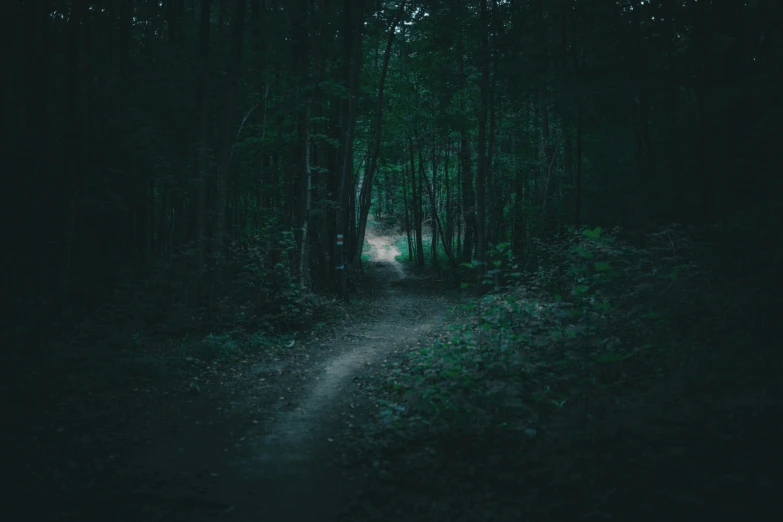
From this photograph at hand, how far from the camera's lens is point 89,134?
34.9 feet

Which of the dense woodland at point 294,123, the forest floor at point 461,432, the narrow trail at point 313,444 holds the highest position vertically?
the dense woodland at point 294,123

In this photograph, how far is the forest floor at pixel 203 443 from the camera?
4566 mm

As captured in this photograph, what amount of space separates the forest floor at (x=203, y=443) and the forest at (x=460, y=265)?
0.22 ft

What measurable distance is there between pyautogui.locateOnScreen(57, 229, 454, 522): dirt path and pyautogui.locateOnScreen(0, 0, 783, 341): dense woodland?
10.8ft

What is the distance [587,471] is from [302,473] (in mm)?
3164

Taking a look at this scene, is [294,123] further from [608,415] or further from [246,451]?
[608,415]

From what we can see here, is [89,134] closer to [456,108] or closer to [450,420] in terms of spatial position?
[450,420]

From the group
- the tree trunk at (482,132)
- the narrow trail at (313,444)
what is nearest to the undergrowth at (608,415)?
the narrow trail at (313,444)

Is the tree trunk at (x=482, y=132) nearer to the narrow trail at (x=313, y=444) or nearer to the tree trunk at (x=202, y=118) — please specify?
the narrow trail at (x=313, y=444)

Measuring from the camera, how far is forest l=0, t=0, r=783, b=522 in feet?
15.8

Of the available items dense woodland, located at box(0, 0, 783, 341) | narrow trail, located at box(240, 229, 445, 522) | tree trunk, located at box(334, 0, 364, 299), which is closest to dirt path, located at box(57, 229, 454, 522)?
narrow trail, located at box(240, 229, 445, 522)

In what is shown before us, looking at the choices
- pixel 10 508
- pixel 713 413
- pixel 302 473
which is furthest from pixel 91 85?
pixel 713 413

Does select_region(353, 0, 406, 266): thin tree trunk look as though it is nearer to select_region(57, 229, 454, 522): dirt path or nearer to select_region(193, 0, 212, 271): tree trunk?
select_region(193, 0, 212, 271): tree trunk

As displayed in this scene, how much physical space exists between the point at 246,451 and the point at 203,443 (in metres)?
0.71
